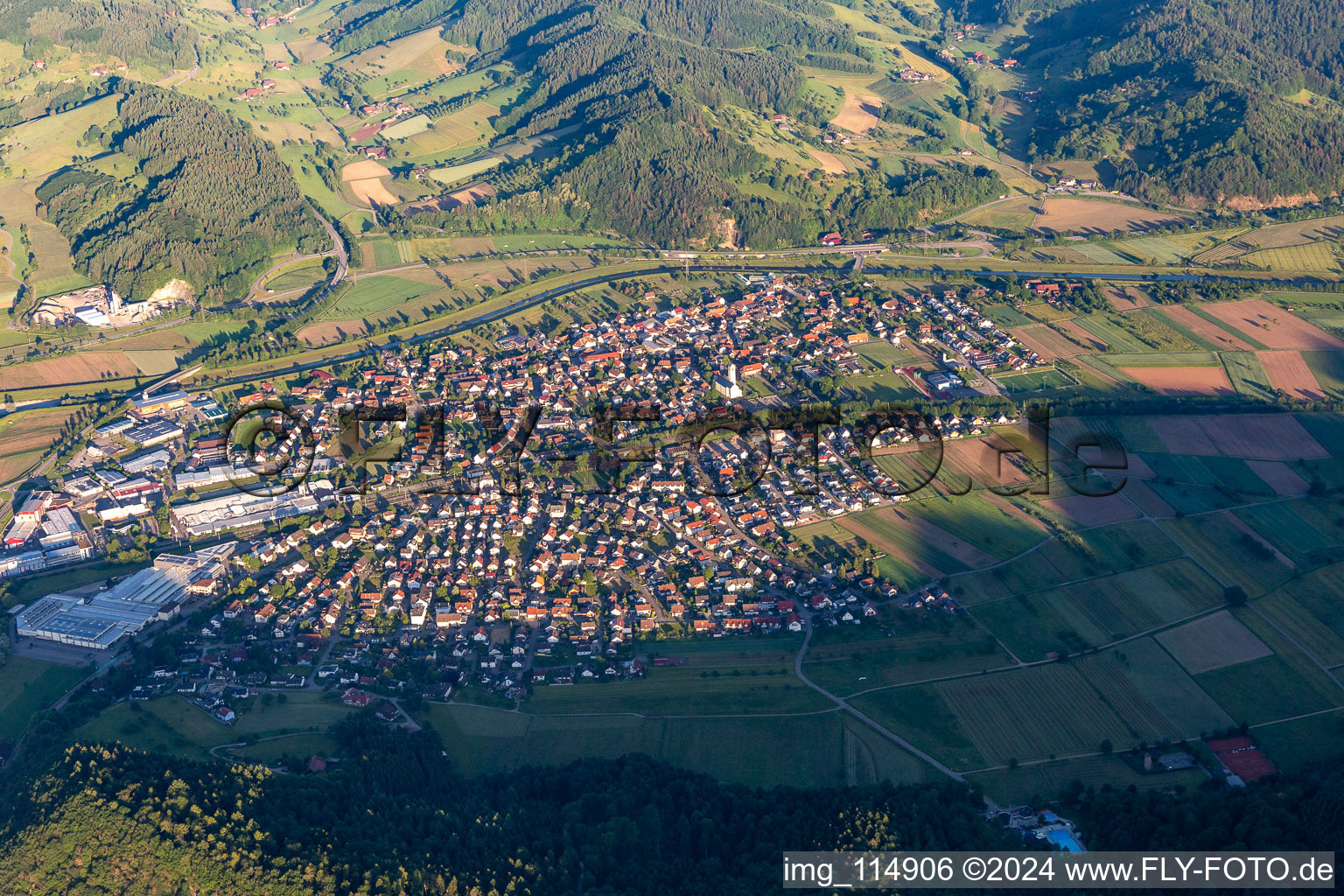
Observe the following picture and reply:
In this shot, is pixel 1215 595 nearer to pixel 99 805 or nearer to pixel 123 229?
pixel 99 805

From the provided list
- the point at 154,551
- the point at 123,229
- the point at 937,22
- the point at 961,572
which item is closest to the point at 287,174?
the point at 123,229

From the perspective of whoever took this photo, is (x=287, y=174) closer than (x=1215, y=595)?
No

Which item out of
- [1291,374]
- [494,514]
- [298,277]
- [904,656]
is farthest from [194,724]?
[1291,374]

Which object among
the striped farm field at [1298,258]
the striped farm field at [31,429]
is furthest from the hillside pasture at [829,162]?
the striped farm field at [31,429]

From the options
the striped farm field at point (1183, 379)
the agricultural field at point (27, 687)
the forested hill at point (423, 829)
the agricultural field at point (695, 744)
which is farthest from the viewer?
the striped farm field at point (1183, 379)

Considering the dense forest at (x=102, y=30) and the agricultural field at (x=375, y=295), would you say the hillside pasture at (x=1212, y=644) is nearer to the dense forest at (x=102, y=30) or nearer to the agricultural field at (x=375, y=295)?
the agricultural field at (x=375, y=295)

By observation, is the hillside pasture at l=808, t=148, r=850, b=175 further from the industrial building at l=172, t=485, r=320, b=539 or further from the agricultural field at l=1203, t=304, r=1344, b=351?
the industrial building at l=172, t=485, r=320, b=539

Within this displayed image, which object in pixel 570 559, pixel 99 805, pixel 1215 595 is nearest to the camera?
pixel 99 805

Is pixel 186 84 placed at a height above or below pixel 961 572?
above
